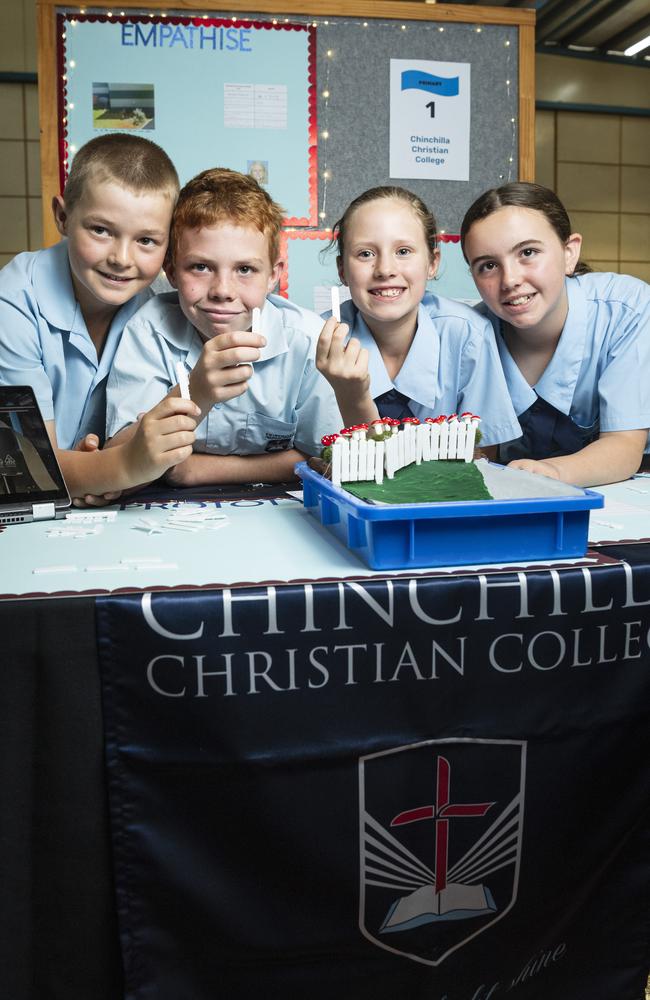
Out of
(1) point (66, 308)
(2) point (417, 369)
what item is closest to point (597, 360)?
(2) point (417, 369)

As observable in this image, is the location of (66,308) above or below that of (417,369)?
above

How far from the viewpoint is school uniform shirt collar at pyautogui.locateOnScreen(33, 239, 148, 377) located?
1.48 m

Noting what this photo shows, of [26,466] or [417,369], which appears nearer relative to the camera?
[26,466]

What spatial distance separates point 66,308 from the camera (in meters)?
1.49

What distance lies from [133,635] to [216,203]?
0.92 metres

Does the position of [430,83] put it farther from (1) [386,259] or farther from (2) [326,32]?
(1) [386,259]

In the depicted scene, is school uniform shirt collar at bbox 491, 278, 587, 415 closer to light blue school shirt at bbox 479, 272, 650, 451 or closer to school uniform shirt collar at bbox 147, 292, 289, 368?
light blue school shirt at bbox 479, 272, 650, 451

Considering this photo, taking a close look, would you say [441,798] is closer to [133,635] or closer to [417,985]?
[417,985]

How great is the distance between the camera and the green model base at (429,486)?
800 millimetres

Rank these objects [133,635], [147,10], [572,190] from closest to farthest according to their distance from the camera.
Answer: [133,635], [147,10], [572,190]

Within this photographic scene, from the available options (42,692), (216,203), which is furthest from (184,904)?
(216,203)

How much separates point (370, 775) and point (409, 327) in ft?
3.54

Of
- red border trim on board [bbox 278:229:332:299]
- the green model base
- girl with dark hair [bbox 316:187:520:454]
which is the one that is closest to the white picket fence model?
the green model base

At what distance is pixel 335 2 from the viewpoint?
2.47 m
